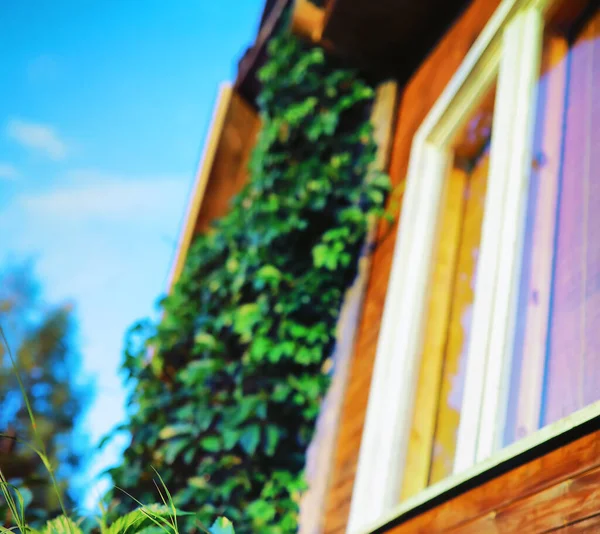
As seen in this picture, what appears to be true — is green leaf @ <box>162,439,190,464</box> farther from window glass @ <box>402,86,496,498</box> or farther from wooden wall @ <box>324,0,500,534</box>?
window glass @ <box>402,86,496,498</box>

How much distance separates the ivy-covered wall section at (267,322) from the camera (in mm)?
2566

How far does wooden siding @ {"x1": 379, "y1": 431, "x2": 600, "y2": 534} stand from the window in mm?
83

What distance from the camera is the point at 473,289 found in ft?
6.51

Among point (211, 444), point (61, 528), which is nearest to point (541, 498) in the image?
point (61, 528)

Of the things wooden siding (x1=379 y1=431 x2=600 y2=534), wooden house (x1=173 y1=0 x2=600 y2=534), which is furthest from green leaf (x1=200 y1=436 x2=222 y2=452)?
wooden siding (x1=379 y1=431 x2=600 y2=534)

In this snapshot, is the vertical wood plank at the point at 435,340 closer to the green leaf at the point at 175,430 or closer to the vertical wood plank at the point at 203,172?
the green leaf at the point at 175,430

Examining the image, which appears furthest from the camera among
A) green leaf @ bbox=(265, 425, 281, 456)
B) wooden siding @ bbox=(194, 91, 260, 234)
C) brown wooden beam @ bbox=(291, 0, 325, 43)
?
wooden siding @ bbox=(194, 91, 260, 234)

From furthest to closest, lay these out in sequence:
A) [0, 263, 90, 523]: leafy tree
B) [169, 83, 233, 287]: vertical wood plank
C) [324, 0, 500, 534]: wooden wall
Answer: [0, 263, 90, 523]: leafy tree < [169, 83, 233, 287]: vertical wood plank < [324, 0, 500, 534]: wooden wall

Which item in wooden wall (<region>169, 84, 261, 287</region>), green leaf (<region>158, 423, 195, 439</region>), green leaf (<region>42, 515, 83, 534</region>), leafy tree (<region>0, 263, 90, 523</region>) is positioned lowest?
green leaf (<region>42, 515, 83, 534</region>)

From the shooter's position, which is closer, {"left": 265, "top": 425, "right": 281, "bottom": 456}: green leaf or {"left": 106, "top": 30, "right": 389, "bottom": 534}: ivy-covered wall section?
{"left": 265, "top": 425, "right": 281, "bottom": 456}: green leaf

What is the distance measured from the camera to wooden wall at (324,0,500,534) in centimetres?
224

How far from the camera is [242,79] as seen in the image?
17.3ft

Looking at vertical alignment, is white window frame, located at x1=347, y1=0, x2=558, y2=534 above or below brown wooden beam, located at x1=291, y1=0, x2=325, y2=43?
below

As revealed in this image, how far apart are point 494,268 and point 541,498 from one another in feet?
2.23
